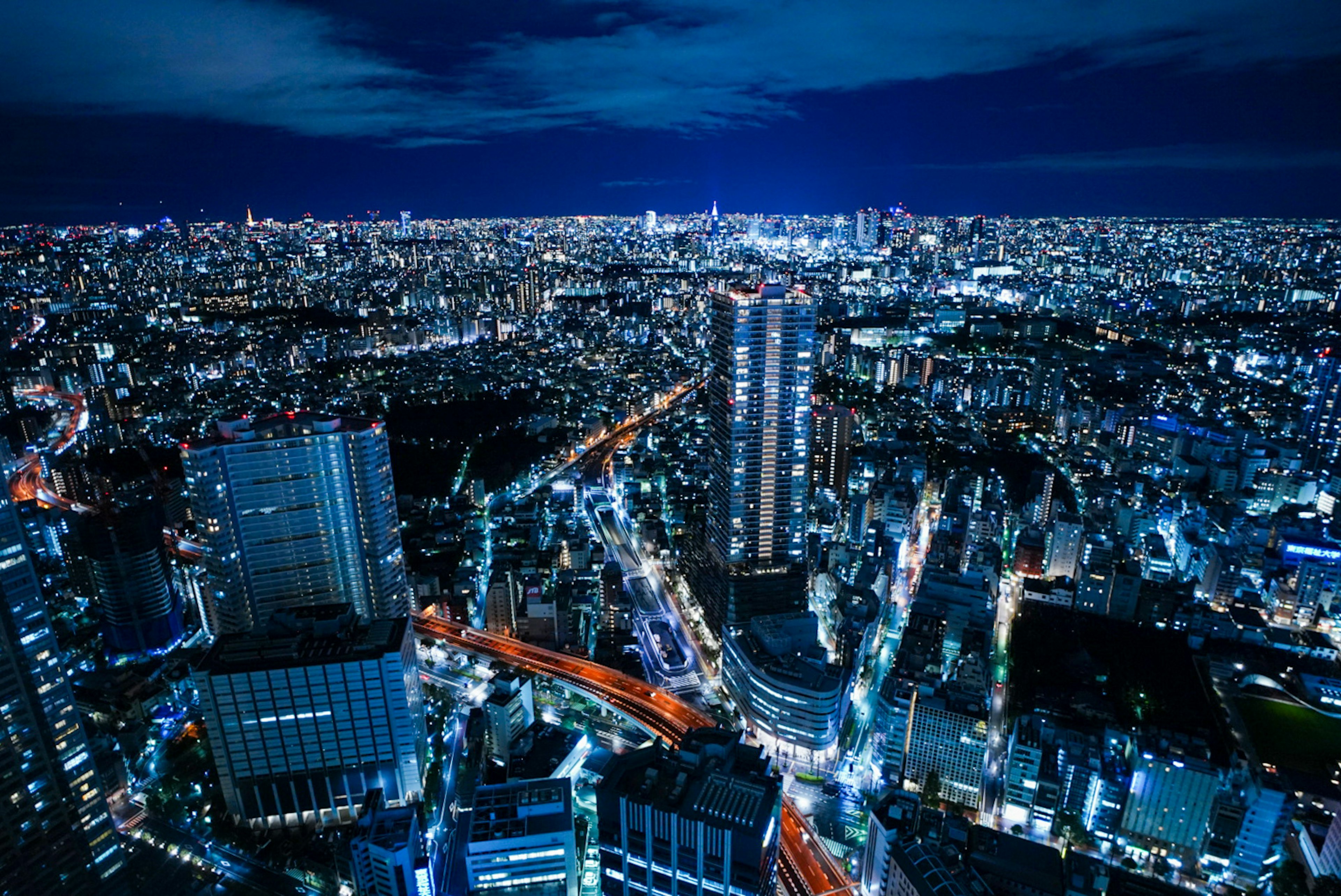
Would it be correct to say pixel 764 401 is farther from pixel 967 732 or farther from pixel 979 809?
pixel 979 809

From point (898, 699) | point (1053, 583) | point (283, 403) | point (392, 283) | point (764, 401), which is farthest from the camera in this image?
point (392, 283)

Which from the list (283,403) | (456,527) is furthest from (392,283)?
(456,527)

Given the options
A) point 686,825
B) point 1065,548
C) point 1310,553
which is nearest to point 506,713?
point 686,825

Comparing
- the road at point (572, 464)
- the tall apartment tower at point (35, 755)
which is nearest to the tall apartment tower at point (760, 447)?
the road at point (572, 464)

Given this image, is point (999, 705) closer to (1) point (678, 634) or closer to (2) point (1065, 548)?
(2) point (1065, 548)

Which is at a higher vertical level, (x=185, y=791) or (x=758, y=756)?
(x=758, y=756)

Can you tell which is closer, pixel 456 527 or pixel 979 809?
pixel 979 809

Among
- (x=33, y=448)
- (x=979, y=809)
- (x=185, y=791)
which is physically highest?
(x=33, y=448)
